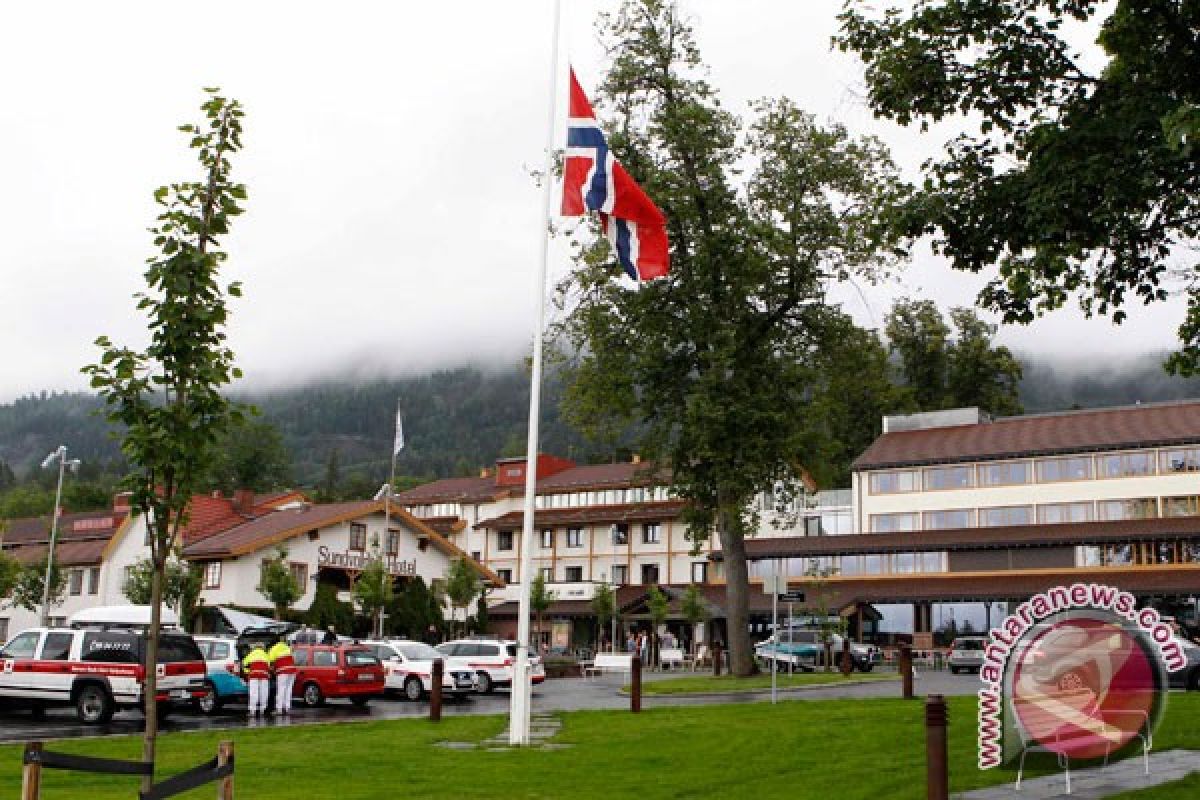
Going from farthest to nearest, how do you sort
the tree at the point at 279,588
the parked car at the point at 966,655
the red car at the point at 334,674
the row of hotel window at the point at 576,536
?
the row of hotel window at the point at 576,536 < the tree at the point at 279,588 < the parked car at the point at 966,655 < the red car at the point at 334,674

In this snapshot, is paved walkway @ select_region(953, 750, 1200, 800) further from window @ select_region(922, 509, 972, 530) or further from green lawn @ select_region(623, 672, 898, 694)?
window @ select_region(922, 509, 972, 530)

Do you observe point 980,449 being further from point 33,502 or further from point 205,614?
point 33,502

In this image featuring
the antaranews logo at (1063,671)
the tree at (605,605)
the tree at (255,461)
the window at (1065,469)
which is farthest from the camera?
the tree at (255,461)

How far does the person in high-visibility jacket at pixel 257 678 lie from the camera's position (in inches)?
1034

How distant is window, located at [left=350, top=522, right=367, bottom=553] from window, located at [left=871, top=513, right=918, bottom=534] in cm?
2854

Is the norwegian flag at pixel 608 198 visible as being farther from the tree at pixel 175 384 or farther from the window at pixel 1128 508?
the window at pixel 1128 508

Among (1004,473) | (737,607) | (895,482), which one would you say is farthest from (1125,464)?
(737,607)

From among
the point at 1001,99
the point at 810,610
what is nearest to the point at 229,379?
the point at 1001,99

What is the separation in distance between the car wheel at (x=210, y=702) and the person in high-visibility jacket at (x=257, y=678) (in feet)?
3.01

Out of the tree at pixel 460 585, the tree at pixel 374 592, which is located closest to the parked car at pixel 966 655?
the tree at pixel 374 592

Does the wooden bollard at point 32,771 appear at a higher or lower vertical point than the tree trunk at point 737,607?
lower

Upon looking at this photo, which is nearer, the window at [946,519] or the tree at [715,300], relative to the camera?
the tree at [715,300]

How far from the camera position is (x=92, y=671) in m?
25.0

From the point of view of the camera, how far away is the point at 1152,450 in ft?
206
